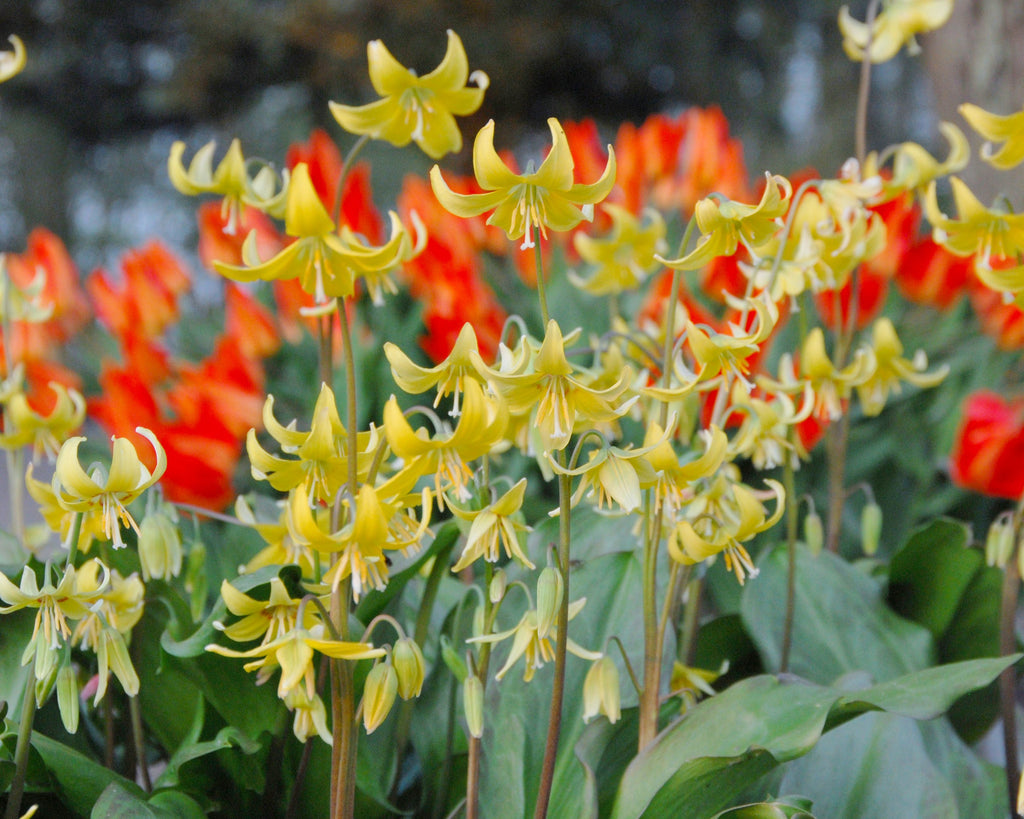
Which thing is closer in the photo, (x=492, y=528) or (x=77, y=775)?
(x=492, y=528)

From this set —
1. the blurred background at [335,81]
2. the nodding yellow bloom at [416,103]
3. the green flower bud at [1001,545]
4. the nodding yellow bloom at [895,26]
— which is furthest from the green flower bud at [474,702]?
the blurred background at [335,81]

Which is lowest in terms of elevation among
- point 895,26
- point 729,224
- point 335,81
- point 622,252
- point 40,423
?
point 40,423

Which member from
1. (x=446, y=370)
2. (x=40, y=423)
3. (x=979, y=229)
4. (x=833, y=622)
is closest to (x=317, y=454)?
(x=446, y=370)

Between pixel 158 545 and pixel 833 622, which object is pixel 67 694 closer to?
pixel 158 545

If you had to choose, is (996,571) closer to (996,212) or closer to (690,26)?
(996,212)

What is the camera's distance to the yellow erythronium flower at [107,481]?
66cm

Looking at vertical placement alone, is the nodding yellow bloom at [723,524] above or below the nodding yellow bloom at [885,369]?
below

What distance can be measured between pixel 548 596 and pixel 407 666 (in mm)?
123

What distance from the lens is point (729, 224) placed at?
73cm

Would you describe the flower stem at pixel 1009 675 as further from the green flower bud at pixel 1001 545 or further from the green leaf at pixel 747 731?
the green leaf at pixel 747 731

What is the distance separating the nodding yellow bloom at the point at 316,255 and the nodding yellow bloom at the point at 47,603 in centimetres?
25

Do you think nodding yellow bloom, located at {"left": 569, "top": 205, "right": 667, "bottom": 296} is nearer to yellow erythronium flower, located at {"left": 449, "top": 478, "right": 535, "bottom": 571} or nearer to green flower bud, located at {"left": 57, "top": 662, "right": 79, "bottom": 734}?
yellow erythronium flower, located at {"left": 449, "top": 478, "right": 535, "bottom": 571}

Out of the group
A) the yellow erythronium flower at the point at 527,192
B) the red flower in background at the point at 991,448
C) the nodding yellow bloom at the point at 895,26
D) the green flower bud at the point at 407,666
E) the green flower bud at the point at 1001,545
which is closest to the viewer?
the yellow erythronium flower at the point at 527,192

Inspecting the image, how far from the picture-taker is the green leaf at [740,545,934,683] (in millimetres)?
1198
